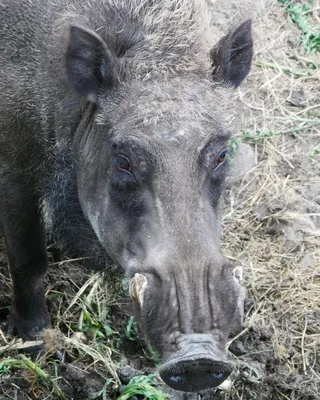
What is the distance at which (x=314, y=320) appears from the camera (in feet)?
19.9

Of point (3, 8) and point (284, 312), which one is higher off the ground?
point (3, 8)

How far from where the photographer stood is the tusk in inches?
159

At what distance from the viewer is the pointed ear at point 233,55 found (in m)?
4.69

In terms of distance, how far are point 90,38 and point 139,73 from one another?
1.07 feet

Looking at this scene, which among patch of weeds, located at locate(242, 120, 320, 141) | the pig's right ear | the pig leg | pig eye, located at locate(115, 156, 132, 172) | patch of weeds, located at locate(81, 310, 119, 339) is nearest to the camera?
pig eye, located at locate(115, 156, 132, 172)

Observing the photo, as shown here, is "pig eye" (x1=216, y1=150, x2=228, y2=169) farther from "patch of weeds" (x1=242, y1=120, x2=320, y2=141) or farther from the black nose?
"patch of weeds" (x1=242, y1=120, x2=320, y2=141)

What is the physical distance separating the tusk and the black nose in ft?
1.15

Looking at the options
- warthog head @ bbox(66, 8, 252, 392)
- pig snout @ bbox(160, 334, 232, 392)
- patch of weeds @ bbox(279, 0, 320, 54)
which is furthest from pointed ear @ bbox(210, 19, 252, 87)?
patch of weeds @ bbox(279, 0, 320, 54)

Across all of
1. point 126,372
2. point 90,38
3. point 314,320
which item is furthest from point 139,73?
point 314,320

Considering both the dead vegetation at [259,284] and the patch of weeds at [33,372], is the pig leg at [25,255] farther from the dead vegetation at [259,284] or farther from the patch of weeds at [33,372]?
the patch of weeds at [33,372]

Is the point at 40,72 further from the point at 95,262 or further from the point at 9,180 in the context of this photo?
the point at 95,262

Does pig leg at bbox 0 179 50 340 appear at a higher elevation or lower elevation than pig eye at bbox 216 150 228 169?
lower

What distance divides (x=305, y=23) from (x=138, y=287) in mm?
5264

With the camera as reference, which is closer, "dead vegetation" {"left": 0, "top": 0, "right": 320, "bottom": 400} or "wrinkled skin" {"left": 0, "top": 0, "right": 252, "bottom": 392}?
"wrinkled skin" {"left": 0, "top": 0, "right": 252, "bottom": 392}
